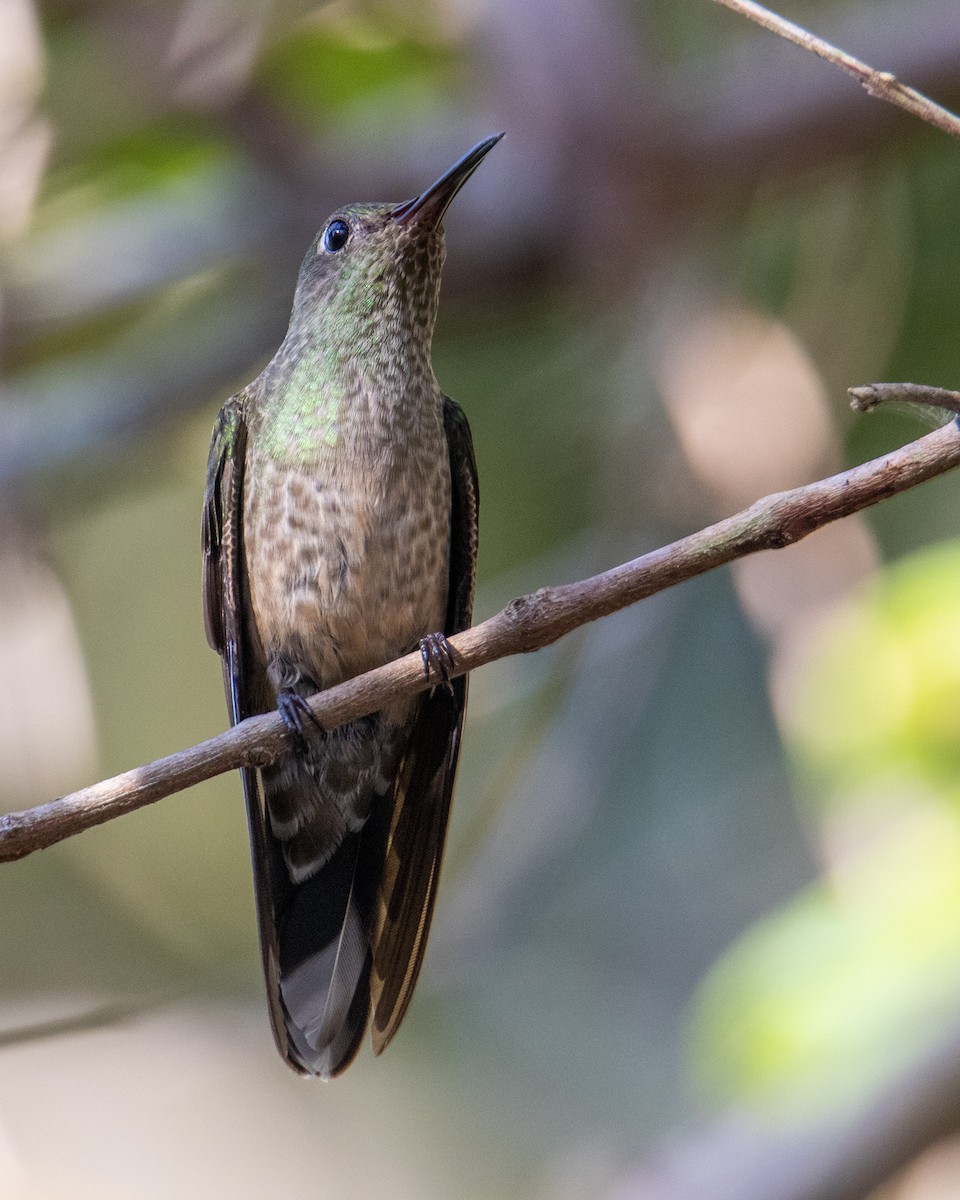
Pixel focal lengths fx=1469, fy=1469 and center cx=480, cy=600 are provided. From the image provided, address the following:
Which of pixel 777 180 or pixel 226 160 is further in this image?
pixel 226 160

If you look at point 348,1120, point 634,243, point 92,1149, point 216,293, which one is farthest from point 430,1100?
point 634,243

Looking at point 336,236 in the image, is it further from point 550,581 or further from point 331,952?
point 550,581

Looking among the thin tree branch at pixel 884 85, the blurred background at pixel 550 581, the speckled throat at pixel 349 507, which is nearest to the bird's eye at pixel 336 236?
the speckled throat at pixel 349 507

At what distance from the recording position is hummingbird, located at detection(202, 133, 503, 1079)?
3.41 metres

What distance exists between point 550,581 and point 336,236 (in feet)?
7.24

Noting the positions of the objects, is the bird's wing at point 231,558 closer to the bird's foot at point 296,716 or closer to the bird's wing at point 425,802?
the bird's wing at point 425,802

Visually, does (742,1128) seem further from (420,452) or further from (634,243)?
(634,243)

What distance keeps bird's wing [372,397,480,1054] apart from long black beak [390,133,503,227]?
466mm

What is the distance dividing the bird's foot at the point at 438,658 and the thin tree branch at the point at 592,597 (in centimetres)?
11

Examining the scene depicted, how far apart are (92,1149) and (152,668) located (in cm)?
252

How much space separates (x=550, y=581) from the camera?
5812 mm

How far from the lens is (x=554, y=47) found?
212 inches

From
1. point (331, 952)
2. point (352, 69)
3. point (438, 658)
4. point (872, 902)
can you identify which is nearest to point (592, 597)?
point (438, 658)

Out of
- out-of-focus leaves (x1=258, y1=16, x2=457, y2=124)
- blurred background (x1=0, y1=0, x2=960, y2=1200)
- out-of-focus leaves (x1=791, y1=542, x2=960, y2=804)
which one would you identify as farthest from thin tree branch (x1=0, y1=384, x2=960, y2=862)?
out-of-focus leaves (x1=258, y1=16, x2=457, y2=124)
